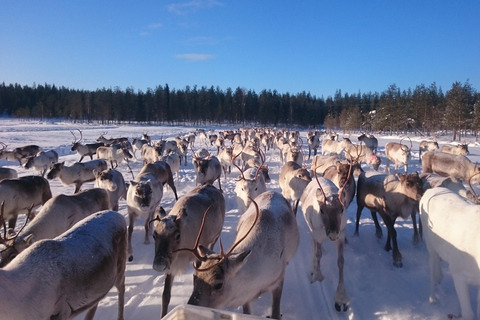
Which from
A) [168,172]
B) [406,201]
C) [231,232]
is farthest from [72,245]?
[168,172]

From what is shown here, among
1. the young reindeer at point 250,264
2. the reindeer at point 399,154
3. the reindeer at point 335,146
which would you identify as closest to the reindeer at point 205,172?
the young reindeer at point 250,264

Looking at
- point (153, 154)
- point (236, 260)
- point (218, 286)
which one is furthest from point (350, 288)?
point (153, 154)

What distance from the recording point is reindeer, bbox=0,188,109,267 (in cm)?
477

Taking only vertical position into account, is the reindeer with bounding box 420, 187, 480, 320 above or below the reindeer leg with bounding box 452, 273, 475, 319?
above

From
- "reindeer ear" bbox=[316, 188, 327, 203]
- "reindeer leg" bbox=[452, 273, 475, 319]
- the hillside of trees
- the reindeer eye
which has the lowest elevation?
"reindeer leg" bbox=[452, 273, 475, 319]

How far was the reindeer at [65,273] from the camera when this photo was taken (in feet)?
9.79

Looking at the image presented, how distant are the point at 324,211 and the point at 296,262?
6.42 ft

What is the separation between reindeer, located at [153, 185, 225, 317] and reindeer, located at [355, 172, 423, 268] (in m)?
3.79

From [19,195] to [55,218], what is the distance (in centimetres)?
333

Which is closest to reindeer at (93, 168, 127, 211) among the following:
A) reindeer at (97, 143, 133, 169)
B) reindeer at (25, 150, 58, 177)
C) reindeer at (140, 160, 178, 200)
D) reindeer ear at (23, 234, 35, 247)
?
reindeer at (140, 160, 178, 200)

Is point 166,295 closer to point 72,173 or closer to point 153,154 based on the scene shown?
point 72,173

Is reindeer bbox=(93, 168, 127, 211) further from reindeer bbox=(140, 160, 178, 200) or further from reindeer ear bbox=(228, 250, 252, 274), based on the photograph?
reindeer ear bbox=(228, 250, 252, 274)

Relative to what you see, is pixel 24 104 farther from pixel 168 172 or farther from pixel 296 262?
pixel 296 262

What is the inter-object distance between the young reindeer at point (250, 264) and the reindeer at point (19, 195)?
613 cm
